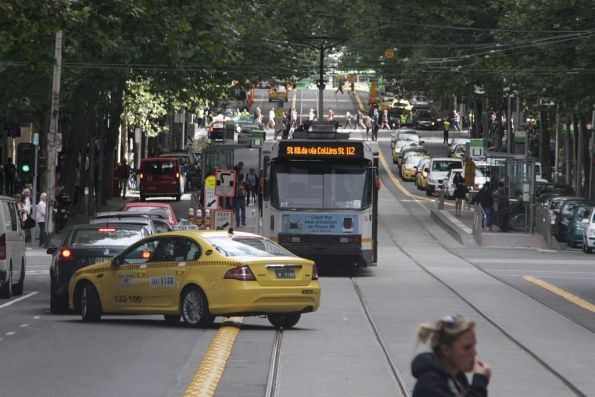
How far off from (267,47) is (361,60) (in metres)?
20.7

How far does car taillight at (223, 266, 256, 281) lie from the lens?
19.8 m

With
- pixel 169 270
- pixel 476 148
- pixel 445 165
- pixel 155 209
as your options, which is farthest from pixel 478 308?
pixel 445 165

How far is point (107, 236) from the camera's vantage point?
2339 centimetres

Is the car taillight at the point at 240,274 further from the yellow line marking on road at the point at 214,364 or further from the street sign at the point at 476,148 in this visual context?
the street sign at the point at 476,148

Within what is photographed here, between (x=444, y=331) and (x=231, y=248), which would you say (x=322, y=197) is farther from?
(x=444, y=331)

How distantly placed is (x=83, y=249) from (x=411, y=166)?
61.2 metres

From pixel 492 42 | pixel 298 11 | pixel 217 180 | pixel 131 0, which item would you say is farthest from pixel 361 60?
pixel 131 0

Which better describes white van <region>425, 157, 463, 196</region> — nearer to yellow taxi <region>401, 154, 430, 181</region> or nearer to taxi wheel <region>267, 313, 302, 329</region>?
yellow taxi <region>401, 154, 430, 181</region>

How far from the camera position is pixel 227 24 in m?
35.0

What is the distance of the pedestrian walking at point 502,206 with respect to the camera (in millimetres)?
50438

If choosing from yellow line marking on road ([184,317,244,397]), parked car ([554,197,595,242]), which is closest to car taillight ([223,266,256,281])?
yellow line marking on road ([184,317,244,397])

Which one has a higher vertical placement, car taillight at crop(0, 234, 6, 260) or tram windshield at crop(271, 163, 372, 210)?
tram windshield at crop(271, 163, 372, 210)

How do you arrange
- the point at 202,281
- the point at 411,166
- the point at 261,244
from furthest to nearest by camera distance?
1. the point at 411,166
2. the point at 261,244
3. the point at 202,281

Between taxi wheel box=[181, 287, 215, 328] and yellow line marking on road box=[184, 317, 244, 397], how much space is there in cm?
26
